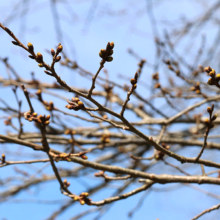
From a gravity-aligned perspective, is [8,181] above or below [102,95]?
below

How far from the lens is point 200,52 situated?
450 cm

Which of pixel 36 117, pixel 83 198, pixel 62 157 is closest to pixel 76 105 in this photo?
pixel 36 117

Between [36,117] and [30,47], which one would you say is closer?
[30,47]

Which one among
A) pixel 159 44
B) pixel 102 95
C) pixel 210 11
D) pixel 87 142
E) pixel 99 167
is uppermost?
pixel 210 11

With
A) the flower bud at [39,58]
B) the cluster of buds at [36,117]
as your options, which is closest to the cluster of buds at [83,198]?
the cluster of buds at [36,117]

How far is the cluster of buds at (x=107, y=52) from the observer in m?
1.17

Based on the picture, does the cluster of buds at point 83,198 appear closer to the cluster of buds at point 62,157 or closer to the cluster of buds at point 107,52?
the cluster of buds at point 62,157

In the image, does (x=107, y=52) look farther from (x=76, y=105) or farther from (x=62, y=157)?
(x=62, y=157)

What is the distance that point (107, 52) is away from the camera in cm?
119

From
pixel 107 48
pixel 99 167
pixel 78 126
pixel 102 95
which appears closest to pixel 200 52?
pixel 102 95

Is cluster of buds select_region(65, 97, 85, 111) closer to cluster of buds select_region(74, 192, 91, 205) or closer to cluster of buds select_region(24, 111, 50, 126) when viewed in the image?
cluster of buds select_region(24, 111, 50, 126)

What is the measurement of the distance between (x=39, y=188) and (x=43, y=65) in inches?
154

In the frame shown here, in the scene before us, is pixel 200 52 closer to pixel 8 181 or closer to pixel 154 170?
pixel 154 170

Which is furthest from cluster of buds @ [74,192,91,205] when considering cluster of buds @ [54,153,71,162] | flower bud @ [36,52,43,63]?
flower bud @ [36,52,43,63]
